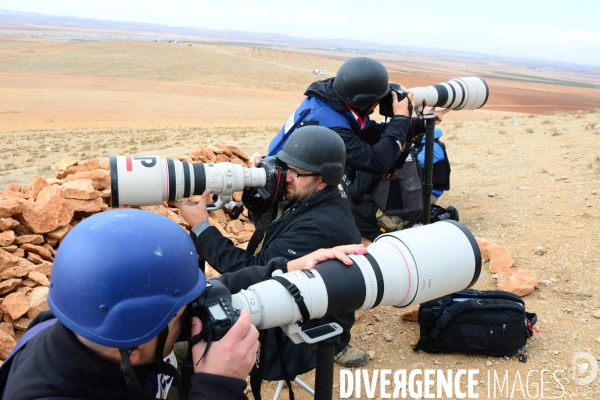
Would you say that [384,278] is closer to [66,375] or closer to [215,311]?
[215,311]

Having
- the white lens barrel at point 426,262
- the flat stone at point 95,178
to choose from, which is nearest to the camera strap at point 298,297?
the white lens barrel at point 426,262

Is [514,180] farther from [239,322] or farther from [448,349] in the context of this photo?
[239,322]

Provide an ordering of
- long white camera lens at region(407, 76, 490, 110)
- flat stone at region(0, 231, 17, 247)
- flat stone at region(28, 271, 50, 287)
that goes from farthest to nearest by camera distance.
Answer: long white camera lens at region(407, 76, 490, 110) < flat stone at region(0, 231, 17, 247) < flat stone at region(28, 271, 50, 287)

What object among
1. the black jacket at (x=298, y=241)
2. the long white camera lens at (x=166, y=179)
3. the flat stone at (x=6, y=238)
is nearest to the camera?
the black jacket at (x=298, y=241)

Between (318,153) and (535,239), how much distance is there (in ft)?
11.6

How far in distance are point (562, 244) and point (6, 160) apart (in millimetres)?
11735

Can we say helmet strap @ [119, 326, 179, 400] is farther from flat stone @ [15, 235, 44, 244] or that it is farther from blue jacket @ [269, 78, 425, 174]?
flat stone @ [15, 235, 44, 244]

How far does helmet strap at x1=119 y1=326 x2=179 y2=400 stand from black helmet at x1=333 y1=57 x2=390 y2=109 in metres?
3.18

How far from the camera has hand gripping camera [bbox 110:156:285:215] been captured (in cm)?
287

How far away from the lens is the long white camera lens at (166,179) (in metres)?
2.86

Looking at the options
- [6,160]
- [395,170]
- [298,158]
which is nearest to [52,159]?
[6,160]

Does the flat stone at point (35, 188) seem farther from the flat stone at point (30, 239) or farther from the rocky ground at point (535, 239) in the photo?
the rocky ground at point (535, 239)

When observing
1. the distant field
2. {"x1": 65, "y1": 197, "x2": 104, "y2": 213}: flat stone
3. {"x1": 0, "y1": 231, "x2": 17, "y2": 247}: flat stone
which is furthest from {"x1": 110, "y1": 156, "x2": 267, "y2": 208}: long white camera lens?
the distant field

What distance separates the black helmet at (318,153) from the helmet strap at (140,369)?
154 cm
